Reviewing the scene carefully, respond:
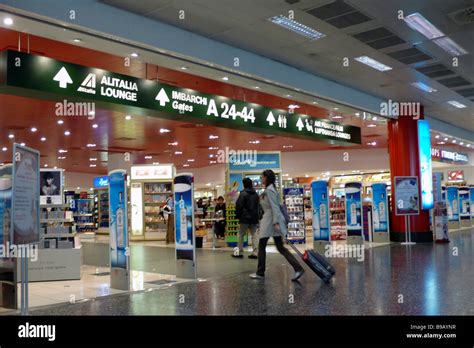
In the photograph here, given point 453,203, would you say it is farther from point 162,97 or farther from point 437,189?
point 162,97

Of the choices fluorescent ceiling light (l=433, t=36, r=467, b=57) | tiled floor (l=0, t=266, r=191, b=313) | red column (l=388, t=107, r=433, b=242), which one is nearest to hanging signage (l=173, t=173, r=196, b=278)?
tiled floor (l=0, t=266, r=191, b=313)

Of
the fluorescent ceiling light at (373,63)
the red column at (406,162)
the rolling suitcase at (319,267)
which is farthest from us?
the red column at (406,162)

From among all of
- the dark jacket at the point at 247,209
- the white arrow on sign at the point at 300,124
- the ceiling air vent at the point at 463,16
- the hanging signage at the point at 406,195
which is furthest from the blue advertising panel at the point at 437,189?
the ceiling air vent at the point at 463,16

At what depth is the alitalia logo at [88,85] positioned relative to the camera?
627 cm

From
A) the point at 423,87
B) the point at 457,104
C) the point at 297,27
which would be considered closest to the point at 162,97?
the point at 297,27

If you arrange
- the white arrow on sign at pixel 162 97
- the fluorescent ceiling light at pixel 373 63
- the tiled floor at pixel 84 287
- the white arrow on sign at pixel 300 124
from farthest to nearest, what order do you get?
the white arrow on sign at pixel 300 124 < the fluorescent ceiling light at pixel 373 63 < the white arrow on sign at pixel 162 97 < the tiled floor at pixel 84 287

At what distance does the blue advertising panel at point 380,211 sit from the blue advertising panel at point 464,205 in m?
8.62

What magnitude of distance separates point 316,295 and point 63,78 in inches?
160

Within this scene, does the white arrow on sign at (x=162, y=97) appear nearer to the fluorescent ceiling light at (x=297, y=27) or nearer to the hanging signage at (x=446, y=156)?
the fluorescent ceiling light at (x=297, y=27)

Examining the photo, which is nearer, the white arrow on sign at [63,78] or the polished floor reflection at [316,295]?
the polished floor reflection at [316,295]

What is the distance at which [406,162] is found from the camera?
42.7 ft

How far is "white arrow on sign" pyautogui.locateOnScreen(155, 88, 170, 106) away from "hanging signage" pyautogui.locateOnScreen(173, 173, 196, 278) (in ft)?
3.95

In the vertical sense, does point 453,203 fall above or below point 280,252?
above
